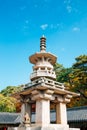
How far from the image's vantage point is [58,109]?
1476cm

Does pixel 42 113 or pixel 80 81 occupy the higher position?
pixel 80 81

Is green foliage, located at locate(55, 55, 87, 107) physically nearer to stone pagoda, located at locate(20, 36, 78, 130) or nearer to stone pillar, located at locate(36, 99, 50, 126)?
stone pagoda, located at locate(20, 36, 78, 130)

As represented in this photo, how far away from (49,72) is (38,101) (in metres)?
2.49

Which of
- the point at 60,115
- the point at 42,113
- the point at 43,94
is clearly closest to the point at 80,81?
the point at 60,115

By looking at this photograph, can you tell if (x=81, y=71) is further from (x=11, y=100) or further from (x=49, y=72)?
(x=49, y=72)

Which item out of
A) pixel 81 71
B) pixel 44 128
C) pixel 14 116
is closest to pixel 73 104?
pixel 81 71

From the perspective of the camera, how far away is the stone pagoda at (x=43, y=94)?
43.1ft

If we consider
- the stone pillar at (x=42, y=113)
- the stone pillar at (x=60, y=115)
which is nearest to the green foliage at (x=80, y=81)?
the stone pillar at (x=60, y=115)

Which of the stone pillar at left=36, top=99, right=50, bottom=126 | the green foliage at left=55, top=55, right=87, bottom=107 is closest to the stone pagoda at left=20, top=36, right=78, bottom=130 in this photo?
the stone pillar at left=36, top=99, right=50, bottom=126

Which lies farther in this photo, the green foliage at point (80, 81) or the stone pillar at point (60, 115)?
the green foliage at point (80, 81)

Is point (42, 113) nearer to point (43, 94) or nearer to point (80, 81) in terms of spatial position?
point (43, 94)

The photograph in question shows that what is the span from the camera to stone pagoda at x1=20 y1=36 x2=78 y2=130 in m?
13.1

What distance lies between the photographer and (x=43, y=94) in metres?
13.4

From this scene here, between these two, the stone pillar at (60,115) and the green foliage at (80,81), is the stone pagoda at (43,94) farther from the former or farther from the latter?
the green foliage at (80,81)
